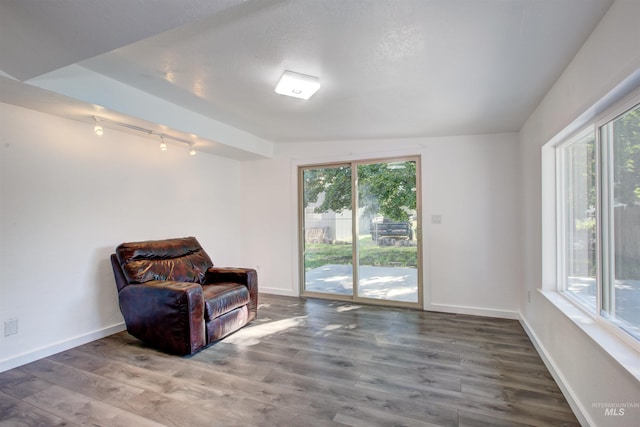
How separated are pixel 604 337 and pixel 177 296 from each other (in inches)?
119

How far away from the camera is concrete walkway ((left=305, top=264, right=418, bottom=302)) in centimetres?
396

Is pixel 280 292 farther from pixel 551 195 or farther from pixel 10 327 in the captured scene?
pixel 551 195

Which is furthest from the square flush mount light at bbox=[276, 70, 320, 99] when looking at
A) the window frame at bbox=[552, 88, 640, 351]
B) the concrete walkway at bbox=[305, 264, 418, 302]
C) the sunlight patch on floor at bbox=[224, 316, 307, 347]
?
the concrete walkway at bbox=[305, 264, 418, 302]

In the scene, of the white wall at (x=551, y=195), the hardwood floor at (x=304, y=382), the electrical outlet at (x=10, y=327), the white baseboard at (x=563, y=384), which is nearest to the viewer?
the white wall at (x=551, y=195)

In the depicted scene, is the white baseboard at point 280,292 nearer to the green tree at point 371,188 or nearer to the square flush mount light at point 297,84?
the green tree at point 371,188

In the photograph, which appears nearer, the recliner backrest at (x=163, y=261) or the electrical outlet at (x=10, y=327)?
the electrical outlet at (x=10, y=327)

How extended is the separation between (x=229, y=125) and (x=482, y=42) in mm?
2871

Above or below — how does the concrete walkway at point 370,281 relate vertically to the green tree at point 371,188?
below

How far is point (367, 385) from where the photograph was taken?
2.13 meters

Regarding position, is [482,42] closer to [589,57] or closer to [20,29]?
[589,57]


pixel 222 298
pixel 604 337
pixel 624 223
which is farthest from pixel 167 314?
pixel 624 223

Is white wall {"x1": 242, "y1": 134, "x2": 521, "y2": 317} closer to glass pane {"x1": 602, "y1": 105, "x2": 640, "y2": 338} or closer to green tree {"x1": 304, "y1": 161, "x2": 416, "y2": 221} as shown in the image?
green tree {"x1": 304, "y1": 161, "x2": 416, "y2": 221}

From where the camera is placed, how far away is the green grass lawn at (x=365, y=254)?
3.96 meters

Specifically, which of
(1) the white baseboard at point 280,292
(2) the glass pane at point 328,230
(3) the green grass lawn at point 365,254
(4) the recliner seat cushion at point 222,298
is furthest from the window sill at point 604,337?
(1) the white baseboard at point 280,292
